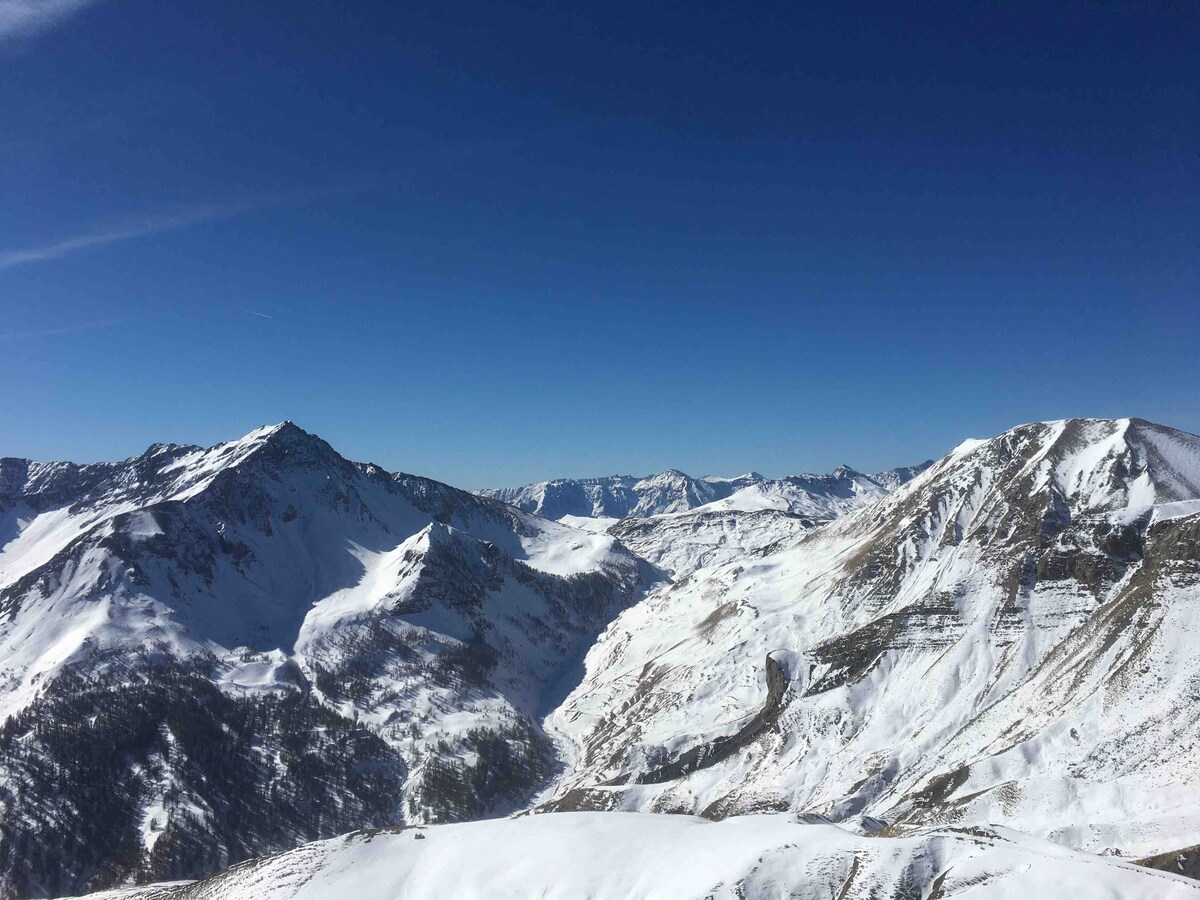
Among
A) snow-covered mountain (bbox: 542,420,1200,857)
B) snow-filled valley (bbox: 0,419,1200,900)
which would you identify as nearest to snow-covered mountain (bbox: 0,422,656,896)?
snow-filled valley (bbox: 0,419,1200,900)

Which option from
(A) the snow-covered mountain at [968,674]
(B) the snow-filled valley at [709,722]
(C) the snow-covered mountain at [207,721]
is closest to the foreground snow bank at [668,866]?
(B) the snow-filled valley at [709,722]

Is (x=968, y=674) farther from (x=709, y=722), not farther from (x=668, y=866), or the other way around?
(x=668, y=866)

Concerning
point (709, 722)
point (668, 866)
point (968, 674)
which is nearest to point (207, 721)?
point (709, 722)

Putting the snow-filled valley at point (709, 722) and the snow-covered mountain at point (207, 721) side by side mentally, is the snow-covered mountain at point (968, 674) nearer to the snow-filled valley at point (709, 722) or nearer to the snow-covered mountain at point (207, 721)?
the snow-filled valley at point (709, 722)

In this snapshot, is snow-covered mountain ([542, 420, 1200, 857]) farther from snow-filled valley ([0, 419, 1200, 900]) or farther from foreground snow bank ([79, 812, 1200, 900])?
foreground snow bank ([79, 812, 1200, 900])

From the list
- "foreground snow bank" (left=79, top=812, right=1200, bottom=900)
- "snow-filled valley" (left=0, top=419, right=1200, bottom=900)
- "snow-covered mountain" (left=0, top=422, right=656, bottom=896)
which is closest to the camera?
"foreground snow bank" (left=79, top=812, right=1200, bottom=900)

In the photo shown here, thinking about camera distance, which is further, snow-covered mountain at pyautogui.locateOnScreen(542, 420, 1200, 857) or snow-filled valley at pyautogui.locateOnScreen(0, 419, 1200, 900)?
snow-covered mountain at pyautogui.locateOnScreen(542, 420, 1200, 857)

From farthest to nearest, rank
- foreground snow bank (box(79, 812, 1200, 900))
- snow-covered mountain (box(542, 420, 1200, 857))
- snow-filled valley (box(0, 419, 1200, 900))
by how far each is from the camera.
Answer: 1. snow-covered mountain (box(542, 420, 1200, 857))
2. snow-filled valley (box(0, 419, 1200, 900))
3. foreground snow bank (box(79, 812, 1200, 900))
